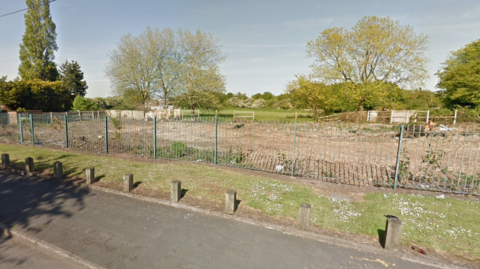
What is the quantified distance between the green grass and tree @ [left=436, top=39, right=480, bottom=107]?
26.3 meters

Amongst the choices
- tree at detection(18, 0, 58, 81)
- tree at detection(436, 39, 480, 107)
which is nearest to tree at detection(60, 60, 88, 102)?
tree at detection(18, 0, 58, 81)

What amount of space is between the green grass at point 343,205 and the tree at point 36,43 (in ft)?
130

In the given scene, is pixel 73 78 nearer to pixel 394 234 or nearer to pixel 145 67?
pixel 145 67

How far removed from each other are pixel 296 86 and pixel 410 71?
13.7m

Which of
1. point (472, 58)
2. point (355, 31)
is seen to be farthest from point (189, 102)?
point (472, 58)

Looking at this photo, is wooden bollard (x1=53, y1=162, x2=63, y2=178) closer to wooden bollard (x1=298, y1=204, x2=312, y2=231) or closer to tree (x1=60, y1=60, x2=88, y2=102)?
wooden bollard (x1=298, y1=204, x2=312, y2=231)

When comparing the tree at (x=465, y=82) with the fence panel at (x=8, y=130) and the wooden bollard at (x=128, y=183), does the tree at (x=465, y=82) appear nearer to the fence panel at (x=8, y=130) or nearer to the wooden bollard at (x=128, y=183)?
the wooden bollard at (x=128, y=183)

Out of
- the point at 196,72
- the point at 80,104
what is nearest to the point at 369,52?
the point at 196,72

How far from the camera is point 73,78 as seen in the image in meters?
45.8

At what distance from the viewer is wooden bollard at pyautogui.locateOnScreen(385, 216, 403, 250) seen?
3.40m

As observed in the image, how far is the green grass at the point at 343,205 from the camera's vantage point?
375cm

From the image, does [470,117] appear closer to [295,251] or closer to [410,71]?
[410,71]

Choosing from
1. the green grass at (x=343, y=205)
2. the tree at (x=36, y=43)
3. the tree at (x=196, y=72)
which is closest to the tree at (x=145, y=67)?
the tree at (x=196, y=72)

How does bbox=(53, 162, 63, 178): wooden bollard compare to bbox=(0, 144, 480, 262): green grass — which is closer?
bbox=(0, 144, 480, 262): green grass
